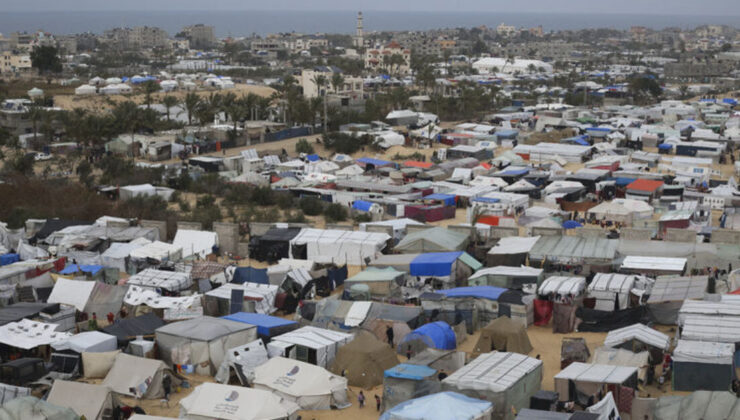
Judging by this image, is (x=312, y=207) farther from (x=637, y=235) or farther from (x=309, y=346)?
(x=309, y=346)

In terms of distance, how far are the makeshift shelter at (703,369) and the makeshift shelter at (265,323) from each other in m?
5.58

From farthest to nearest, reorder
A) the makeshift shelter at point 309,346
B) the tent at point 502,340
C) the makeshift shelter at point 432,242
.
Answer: the makeshift shelter at point 432,242 → the tent at point 502,340 → the makeshift shelter at point 309,346

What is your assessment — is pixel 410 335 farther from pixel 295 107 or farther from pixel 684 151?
pixel 295 107

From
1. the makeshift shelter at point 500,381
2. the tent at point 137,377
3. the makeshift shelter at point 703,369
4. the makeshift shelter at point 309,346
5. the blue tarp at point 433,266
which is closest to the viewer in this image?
the makeshift shelter at point 500,381

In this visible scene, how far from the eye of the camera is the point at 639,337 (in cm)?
1220

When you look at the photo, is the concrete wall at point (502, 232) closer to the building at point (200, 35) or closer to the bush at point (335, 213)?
the bush at point (335, 213)

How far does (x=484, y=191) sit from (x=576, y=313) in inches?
A: 459

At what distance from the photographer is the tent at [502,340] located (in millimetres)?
12643

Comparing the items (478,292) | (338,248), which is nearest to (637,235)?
(478,292)

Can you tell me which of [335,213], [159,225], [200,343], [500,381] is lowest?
[335,213]

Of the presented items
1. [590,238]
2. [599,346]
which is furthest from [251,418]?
[590,238]

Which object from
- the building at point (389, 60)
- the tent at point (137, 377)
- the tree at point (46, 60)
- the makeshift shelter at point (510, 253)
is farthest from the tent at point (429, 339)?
the building at point (389, 60)

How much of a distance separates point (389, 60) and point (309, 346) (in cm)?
6824

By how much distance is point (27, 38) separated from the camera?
110312 millimetres
